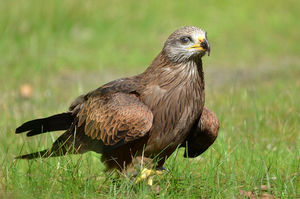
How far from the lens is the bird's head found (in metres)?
4.63

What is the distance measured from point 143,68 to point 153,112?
550cm

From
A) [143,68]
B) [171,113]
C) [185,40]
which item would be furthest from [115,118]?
[143,68]

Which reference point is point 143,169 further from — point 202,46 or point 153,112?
point 202,46

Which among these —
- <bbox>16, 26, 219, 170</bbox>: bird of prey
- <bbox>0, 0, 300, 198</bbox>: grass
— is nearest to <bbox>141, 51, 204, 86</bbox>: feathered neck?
<bbox>16, 26, 219, 170</bbox>: bird of prey

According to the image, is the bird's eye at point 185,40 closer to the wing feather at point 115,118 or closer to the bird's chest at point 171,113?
the bird's chest at point 171,113

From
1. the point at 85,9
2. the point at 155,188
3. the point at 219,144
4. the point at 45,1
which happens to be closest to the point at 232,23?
the point at 85,9

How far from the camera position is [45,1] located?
35.3 ft

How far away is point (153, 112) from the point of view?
15.1 ft

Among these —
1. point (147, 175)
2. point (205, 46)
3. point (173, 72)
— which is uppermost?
point (205, 46)

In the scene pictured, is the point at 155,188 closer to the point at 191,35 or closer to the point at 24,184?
the point at 24,184

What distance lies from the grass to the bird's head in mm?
780

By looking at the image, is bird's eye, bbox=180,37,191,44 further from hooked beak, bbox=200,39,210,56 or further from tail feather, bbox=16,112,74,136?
tail feather, bbox=16,112,74,136

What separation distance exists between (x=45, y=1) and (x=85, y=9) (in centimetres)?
79

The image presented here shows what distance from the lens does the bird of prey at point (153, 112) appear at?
454 centimetres
